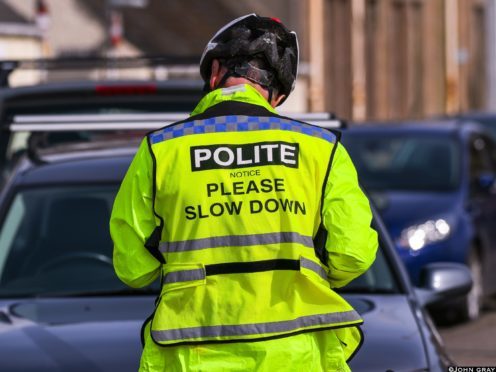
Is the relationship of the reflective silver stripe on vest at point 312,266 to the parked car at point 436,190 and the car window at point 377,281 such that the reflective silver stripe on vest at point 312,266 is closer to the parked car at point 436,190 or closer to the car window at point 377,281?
the car window at point 377,281

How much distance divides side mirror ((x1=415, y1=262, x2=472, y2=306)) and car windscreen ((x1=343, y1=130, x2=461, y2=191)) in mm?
6194

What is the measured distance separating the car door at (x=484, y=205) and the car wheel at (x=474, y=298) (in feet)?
0.36

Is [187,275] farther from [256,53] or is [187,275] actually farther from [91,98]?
[91,98]

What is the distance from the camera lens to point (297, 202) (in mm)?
3717

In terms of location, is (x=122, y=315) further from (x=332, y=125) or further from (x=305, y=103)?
(x=305, y=103)

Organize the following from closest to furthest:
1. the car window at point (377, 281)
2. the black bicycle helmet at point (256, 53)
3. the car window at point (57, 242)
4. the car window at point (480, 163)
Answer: the black bicycle helmet at point (256, 53) → the car window at point (377, 281) → the car window at point (57, 242) → the car window at point (480, 163)

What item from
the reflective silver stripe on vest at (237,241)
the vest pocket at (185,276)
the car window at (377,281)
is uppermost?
the reflective silver stripe on vest at (237,241)

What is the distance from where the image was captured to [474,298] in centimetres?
1205

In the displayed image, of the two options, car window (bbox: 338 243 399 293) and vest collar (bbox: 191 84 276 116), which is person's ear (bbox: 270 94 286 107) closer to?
vest collar (bbox: 191 84 276 116)

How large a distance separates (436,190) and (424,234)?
82cm

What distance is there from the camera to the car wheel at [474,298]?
11836 mm

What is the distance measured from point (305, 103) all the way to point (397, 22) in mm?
9070

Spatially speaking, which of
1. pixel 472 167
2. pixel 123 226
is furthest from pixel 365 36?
pixel 123 226

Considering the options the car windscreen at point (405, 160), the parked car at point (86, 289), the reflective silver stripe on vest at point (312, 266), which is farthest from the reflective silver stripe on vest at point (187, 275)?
the car windscreen at point (405, 160)
